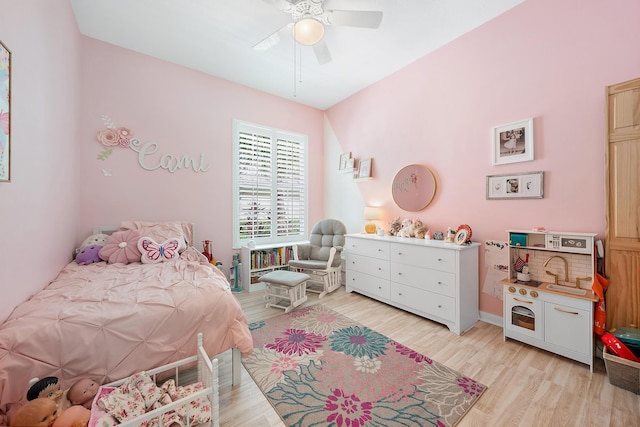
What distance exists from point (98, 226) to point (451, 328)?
410 cm

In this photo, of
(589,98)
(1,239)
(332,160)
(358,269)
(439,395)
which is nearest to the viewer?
(1,239)

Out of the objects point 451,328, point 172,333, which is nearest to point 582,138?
point 451,328

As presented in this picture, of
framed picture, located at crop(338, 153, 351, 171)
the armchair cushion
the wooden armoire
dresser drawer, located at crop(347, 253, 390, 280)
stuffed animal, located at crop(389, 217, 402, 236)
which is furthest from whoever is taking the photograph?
framed picture, located at crop(338, 153, 351, 171)

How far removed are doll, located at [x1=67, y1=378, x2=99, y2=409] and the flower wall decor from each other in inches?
103

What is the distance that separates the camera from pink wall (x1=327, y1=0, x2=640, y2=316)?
2053mm

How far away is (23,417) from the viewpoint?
963 mm

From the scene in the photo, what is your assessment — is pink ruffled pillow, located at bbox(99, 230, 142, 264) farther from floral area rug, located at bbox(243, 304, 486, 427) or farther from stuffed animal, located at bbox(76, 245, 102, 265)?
floral area rug, located at bbox(243, 304, 486, 427)

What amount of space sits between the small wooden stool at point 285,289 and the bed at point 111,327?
44.0 inches

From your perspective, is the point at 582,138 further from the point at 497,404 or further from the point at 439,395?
the point at 439,395

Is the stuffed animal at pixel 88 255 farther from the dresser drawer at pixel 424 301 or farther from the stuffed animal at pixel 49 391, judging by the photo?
the dresser drawer at pixel 424 301

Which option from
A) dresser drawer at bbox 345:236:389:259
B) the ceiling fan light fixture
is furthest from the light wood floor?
the ceiling fan light fixture

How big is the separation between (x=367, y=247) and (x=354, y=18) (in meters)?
2.52

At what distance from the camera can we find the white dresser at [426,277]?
251cm

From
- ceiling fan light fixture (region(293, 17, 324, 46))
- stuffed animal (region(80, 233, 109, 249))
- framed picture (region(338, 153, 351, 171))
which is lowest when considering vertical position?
stuffed animal (region(80, 233, 109, 249))
